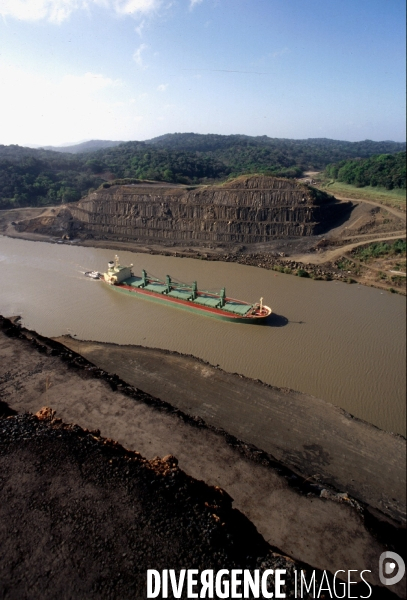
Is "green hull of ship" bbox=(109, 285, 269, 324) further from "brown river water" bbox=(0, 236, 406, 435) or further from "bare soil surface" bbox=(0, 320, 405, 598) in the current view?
"bare soil surface" bbox=(0, 320, 405, 598)

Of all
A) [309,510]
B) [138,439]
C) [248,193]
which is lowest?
[309,510]

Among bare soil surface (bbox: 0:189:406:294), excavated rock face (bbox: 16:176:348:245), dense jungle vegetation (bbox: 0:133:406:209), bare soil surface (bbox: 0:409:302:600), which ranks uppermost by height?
dense jungle vegetation (bbox: 0:133:406:209)

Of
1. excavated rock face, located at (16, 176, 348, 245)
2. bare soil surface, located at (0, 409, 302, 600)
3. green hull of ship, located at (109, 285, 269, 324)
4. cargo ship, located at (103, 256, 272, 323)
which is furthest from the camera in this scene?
excavated rock face, located at (16, 176, 348, 245)


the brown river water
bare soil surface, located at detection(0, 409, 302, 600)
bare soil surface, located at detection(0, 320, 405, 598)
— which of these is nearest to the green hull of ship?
the brown river water

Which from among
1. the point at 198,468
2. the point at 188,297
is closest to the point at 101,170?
the point at 188,297

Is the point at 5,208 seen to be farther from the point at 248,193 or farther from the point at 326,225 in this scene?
the point at 326,225

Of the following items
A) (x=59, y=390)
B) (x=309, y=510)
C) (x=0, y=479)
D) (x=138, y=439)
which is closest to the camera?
(x=0, y=479)

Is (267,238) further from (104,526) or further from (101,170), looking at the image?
(101,170)

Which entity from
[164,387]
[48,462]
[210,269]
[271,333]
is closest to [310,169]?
[210,269]

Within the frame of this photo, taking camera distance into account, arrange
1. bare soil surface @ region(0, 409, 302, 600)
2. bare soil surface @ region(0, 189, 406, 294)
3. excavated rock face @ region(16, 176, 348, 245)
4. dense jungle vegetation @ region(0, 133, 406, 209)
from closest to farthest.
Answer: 1. bare soil surface @ region(0, 409, 302, 600)
2. bare soil surface @ region(0, 189, 406, 294)
3. excavated rock face @ region(16, 176, 348, 245)
4. dense jungle vegetation @ region(0, 133, 406, 209)
